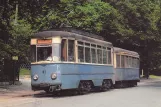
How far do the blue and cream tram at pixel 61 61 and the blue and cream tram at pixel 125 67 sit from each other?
604 centimetres

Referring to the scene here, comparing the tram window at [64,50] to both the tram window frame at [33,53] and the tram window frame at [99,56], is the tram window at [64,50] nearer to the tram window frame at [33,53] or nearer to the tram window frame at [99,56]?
the tram window frame at [33,53]

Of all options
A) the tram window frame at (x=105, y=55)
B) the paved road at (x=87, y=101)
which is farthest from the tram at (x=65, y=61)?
the paved road at (x=87, y=101)

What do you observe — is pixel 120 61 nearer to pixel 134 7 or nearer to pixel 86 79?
pixel 86 79

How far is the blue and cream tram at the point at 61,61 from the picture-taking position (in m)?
20.3

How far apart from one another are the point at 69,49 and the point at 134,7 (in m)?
25.3

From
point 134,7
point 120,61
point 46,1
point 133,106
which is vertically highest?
point 134,7

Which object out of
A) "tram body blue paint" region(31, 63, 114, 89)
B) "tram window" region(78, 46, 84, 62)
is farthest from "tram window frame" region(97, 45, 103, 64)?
"tram window" region(78, 46, 84, 62)

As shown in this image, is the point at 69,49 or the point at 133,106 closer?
the point at 133,106

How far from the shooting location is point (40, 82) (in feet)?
67.3

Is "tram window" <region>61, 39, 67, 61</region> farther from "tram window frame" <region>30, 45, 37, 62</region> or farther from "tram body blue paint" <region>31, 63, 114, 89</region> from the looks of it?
"tram window frame" <region>30, 45, 37, 62</region>

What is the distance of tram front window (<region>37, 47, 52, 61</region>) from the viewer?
20641 millimetres

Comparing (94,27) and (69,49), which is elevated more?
(94,27)

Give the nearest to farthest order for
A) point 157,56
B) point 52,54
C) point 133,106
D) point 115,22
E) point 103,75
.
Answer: point 133,106
point 52,54
point 103,75
point 115,22
point 157,56

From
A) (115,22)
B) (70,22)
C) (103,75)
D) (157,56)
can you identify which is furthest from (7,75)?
(157,56)
